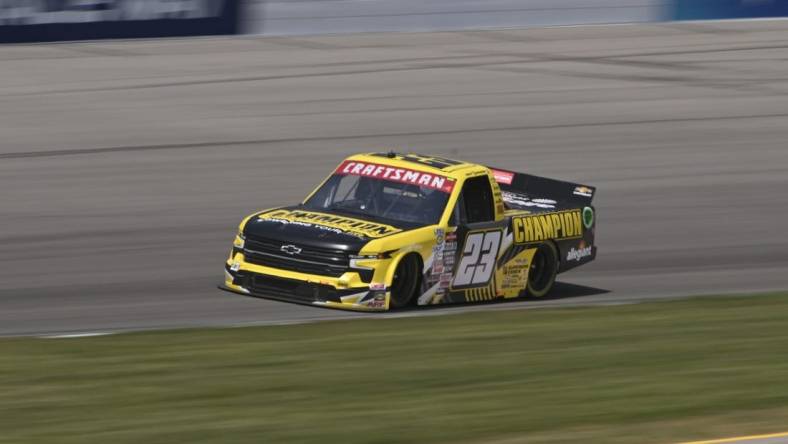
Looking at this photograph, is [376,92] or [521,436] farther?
[376,92]

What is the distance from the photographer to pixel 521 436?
331 inches

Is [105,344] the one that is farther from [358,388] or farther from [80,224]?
[80,224]

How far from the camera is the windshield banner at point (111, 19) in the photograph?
89.2 feet

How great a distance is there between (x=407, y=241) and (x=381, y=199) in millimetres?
982

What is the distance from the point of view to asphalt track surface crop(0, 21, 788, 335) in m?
14.7

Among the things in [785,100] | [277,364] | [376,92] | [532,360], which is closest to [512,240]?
[532,360]

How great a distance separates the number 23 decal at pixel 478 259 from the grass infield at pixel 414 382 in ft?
1.61

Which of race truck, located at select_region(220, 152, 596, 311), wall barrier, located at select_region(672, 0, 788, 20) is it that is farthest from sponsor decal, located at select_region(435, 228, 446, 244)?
wall barrier, located at select_region(672, 0, 788, 20)

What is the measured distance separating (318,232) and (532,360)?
106 inches

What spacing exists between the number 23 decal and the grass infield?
0.49m

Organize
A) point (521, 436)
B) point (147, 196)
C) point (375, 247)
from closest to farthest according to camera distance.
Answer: point (521, 436), point (375, 247), point (147, 196)

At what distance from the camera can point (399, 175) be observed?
1380cm

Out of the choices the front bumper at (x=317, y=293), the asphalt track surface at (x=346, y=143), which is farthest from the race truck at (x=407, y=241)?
the asphalt track surface at (x=346, y=143)

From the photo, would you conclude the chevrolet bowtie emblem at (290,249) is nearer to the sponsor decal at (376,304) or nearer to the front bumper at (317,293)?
the front bumper at (317,293)
